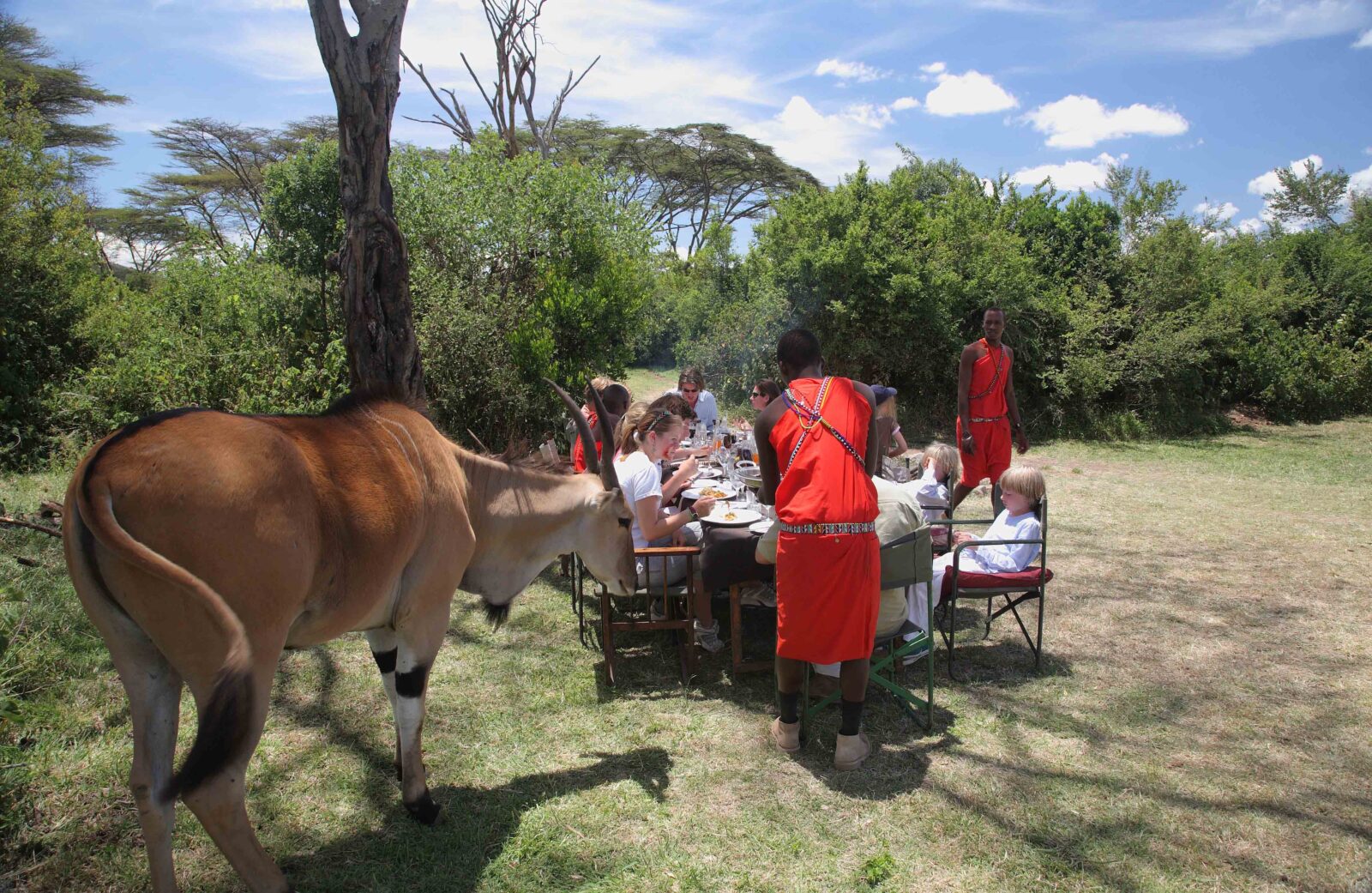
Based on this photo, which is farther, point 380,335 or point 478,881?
point 380,335

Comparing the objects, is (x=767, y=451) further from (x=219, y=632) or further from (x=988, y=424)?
(x=988, y=424)

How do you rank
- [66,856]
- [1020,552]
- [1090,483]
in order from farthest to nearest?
[1090,483]
[1020,552]
[66,856]

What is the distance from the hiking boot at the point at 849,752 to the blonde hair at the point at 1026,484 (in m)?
1.95

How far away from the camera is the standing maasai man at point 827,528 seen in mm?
3582

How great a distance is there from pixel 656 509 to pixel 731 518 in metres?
0.44

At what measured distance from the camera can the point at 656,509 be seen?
4.40 meters

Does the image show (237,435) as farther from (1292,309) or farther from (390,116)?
(1292,309)

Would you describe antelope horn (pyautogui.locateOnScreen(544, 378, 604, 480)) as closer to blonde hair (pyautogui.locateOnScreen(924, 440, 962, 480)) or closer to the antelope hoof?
the antelope hoof

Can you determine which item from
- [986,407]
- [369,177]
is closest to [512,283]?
[369,177]

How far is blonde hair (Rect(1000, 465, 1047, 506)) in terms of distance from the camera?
16.0 feet

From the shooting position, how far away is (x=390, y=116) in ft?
17.8

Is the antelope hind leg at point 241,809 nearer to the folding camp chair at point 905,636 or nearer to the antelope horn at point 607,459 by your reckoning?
the antelope horn at point 607,459

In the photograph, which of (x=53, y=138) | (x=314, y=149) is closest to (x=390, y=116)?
(x=314, y=149)

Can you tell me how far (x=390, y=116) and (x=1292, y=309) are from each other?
19801 mm
